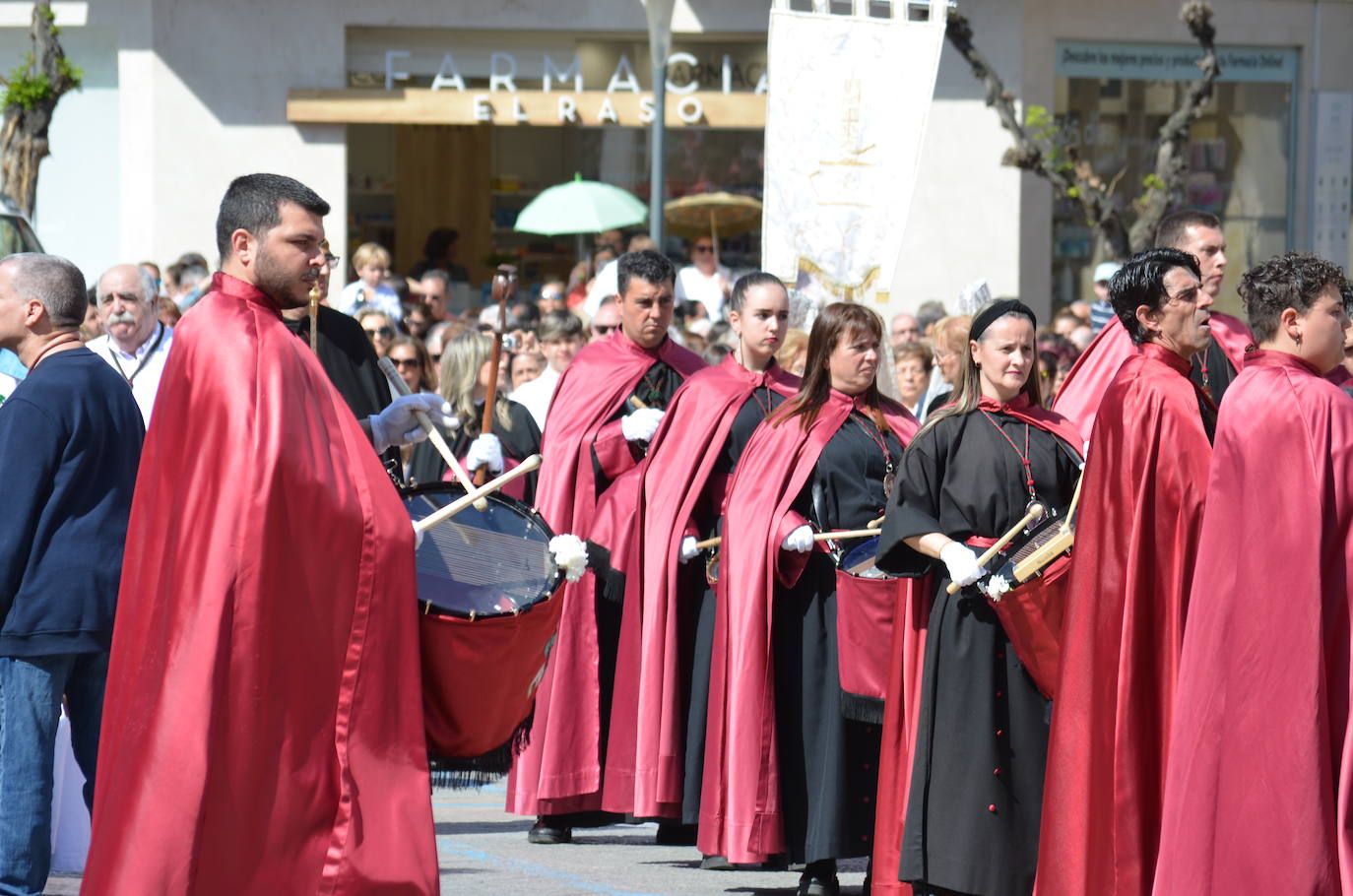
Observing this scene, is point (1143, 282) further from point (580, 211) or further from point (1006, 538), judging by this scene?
point (580, 211)

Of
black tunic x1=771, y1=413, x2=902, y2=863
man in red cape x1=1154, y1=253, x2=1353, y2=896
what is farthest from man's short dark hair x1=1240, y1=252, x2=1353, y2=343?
black tunic x1=771, y1=413, x2=902, y2=863

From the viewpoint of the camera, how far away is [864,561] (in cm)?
705

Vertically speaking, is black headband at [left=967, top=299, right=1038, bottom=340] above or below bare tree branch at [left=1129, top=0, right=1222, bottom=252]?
below

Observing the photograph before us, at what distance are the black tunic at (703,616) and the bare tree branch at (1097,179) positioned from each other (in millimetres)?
7846

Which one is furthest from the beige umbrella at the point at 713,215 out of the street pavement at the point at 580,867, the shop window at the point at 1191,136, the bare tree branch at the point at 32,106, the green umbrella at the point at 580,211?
the street pavement at the point at 580,867

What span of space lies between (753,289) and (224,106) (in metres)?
10.9

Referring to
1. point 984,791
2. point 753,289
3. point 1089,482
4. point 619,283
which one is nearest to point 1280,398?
point 1089,482

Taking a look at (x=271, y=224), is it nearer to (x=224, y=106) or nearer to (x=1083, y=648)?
(x=1083, y=648)

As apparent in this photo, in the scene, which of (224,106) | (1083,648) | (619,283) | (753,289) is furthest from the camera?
(224,106)

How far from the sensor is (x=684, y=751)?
8.09 metres

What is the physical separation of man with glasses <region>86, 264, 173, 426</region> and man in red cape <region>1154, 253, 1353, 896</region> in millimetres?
4348

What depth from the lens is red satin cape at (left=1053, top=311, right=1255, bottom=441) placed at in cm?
753

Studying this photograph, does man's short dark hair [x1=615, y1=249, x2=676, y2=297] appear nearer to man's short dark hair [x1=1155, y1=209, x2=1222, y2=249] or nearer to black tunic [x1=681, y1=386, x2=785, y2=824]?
black tunic [x1=681, y1=386, x2=785, y2=824]

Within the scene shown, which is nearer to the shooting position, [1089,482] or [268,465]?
[268,465]
